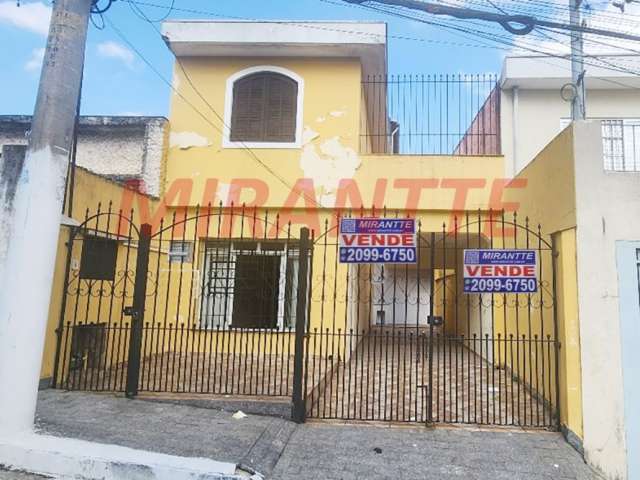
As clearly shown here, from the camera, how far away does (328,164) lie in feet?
28.7

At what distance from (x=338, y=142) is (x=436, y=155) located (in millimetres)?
1911

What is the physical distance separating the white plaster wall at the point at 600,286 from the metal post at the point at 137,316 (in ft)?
16.6

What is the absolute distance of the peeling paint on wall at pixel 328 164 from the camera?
870 cm

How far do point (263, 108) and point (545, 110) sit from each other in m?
5.76

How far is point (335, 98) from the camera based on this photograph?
29.3 ft

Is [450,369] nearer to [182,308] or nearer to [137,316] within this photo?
[137,316]

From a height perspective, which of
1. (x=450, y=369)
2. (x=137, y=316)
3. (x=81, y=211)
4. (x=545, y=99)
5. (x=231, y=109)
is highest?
(x=545, y=99)

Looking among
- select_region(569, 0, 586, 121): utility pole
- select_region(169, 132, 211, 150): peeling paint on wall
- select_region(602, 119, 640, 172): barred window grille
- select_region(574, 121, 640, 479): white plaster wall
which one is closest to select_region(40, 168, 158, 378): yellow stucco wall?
select_region(169, 132, 211, 150): peeling paint on wall

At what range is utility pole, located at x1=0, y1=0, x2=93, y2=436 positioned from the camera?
3971 mm

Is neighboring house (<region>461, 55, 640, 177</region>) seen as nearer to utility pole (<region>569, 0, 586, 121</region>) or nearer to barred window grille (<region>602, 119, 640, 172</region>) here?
utility pole (<region>569, 0, 586, 121</region>)

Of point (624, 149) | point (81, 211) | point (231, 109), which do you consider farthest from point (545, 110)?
point (81, 211)

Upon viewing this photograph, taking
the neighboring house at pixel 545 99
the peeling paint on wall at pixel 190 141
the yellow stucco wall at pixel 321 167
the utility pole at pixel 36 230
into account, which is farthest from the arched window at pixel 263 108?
the utility pole at pixel 36 230

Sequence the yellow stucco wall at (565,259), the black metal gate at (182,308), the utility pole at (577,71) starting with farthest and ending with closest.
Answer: the utility pole at (577,71) → the black metal gate at (182,308) → the yellow stucco wall at (565,259)

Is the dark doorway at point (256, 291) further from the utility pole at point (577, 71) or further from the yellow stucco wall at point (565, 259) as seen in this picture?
the utility pole at point (577, 71)
